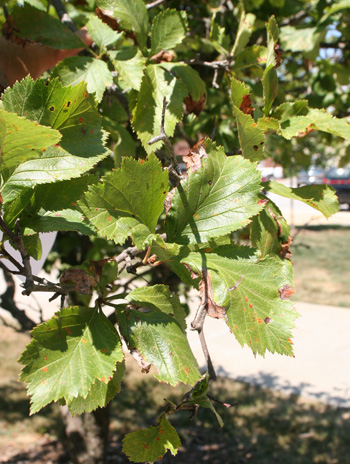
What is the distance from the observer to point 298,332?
7.02 metres

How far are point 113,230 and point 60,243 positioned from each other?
2.12 metres

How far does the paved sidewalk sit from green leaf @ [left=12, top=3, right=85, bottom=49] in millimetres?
4439

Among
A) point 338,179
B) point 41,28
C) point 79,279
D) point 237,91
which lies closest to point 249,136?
point 237,91

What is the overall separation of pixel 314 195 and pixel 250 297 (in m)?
0.41

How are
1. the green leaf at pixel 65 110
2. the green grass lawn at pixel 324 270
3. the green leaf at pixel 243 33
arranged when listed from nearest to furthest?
the green leaf at pixel 65 110
the green leaf at pixel 243 33
the green grass lawn at pixel 324 270

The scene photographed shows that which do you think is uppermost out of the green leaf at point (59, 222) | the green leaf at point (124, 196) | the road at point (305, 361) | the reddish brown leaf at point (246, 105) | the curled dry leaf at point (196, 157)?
the reddish brown leaf at point (246, 105)

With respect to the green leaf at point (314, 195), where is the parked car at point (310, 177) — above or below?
below

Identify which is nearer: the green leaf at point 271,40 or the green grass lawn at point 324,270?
the green leaf at point 271,40

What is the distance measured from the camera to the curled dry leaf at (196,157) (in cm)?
88

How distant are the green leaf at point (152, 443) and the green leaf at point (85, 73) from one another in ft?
2.49

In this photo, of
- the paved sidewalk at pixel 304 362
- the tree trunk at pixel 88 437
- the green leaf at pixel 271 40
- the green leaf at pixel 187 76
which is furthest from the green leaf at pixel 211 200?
the paved sidewalk at pixel 304 362

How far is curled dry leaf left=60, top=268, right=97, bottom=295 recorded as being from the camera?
865mm

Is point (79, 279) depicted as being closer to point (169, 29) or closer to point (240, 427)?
point (169, 29)

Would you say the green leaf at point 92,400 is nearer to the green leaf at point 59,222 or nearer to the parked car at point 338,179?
the green leaf at point 59,222
